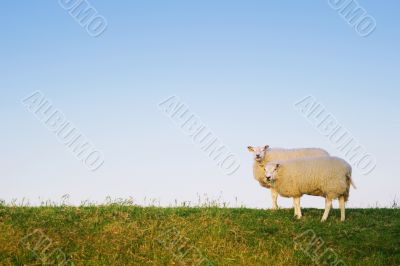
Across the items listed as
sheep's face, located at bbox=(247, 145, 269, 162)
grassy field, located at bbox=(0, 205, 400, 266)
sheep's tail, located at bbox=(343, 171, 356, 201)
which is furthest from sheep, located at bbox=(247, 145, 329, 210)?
grassy field, located at bbox=(0, 205, 400, 266)

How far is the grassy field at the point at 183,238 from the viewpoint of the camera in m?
12.9

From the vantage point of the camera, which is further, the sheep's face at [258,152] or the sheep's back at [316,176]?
the sheep's face at [258,152]

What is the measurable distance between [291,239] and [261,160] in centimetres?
720

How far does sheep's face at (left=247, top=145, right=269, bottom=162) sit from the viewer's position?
71.1 feet

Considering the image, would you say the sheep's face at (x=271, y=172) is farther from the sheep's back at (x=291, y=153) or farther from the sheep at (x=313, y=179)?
the sheep's back at (x=291, y=153)

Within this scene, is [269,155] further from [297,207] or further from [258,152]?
[297,207]

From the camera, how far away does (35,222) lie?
50.9 ft

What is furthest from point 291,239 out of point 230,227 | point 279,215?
point 279,215

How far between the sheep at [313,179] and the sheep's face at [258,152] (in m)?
2.39

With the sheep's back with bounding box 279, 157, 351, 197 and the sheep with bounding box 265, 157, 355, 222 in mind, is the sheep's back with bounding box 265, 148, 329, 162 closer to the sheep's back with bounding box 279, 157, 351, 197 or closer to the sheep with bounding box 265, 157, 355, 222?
the sheep with bounding box 265, 157, 355, 222

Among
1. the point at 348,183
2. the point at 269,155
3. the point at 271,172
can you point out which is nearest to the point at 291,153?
the point at 269,155

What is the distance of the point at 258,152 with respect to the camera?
857 inches

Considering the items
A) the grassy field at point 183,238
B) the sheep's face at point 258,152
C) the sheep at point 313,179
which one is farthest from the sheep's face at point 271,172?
the sheep's face at point 258,152

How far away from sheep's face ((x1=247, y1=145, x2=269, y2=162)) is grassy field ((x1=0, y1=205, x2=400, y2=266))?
4.00 m
